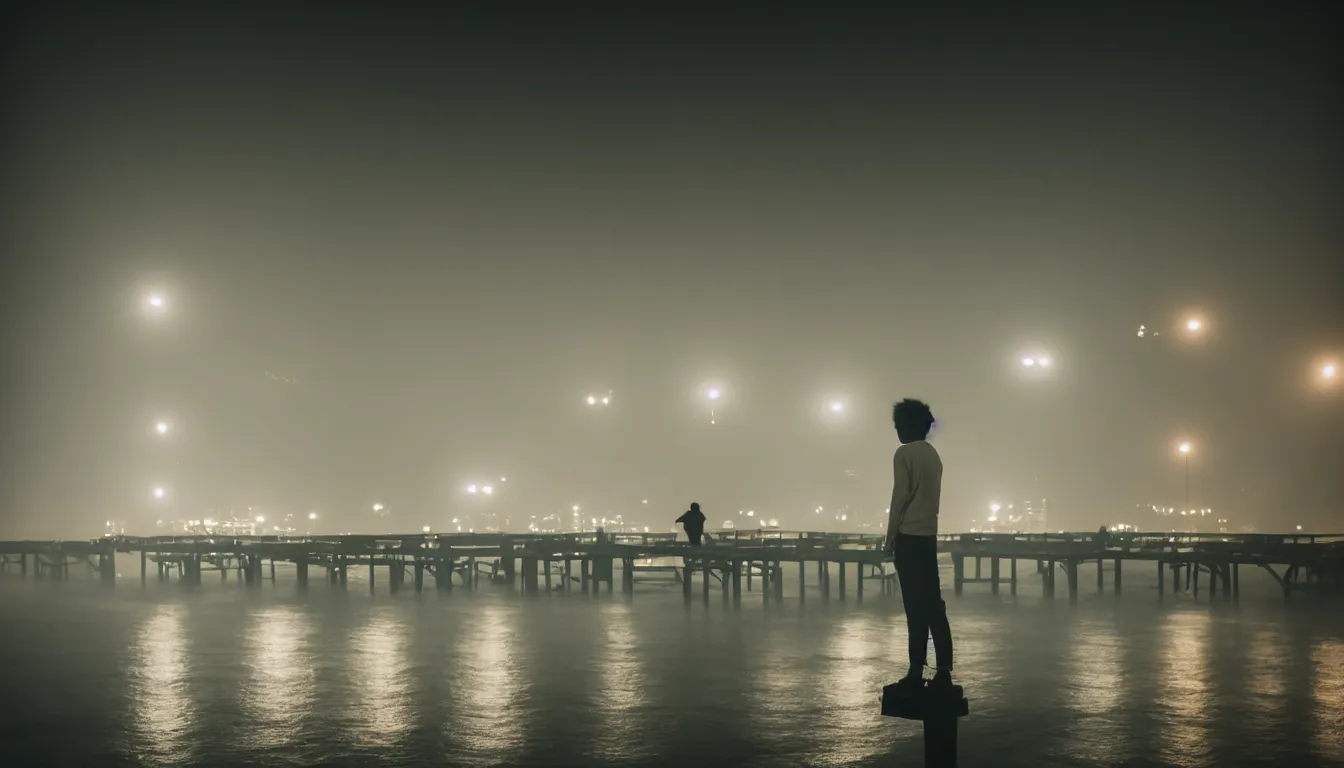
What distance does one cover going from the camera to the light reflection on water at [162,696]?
583 inches

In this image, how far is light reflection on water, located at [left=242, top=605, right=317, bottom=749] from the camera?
1597cm

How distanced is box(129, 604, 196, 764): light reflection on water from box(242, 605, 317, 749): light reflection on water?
2.97ft

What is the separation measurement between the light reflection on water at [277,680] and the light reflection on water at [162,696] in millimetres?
906

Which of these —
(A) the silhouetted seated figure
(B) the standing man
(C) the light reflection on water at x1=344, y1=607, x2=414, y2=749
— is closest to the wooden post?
(B) the standing man

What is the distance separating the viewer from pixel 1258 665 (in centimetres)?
2252

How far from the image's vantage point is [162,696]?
1928 cm

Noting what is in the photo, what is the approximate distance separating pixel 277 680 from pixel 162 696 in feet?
6.95

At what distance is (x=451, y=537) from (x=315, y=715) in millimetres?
39664

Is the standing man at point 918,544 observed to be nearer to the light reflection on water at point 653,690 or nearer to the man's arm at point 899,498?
the man's arm at point 899,498

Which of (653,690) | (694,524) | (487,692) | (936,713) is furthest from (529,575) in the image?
(936,713)

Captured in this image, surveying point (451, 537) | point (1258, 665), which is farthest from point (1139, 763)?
point (451, 537)

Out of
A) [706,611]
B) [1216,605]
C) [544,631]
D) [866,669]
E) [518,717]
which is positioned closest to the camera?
[518,717]

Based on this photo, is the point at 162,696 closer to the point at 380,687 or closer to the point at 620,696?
the point at 380,687

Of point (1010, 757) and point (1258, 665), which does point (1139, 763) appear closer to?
point (1010, 757)
